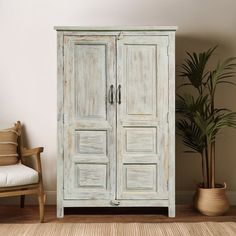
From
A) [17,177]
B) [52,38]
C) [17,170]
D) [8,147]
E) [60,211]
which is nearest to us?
[17,177]

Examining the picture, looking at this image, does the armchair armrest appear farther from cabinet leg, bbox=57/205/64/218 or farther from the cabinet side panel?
cabinet leg, bbox=57/205/64/218

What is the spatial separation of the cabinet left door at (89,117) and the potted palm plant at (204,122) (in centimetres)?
73

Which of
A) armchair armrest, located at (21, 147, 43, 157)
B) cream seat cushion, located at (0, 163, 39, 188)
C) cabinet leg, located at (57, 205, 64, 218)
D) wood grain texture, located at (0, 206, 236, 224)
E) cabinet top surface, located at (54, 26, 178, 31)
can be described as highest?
cabinet top surface, located at (54, 26, 178, 31)

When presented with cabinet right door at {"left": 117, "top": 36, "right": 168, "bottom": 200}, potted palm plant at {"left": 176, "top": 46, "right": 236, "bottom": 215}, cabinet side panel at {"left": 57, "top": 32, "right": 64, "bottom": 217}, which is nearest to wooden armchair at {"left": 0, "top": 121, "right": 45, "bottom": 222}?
cabinet side panel at {"left": 57, "top": 32, "right": 64, "bottom": 217}

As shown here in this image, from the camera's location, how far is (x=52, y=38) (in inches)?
174

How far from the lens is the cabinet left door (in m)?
3.89

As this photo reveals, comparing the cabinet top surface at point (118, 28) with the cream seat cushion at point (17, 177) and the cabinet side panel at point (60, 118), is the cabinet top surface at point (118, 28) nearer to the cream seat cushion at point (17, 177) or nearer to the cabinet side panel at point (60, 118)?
the cabinet side panel at point (60, 118)

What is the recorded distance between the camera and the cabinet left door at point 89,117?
12.8 ft

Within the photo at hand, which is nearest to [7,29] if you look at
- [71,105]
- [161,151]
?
[71,105]

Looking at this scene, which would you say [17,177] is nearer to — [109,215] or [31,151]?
[31,151]

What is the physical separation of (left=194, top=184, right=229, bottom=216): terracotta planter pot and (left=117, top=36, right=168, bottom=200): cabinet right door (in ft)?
1.24

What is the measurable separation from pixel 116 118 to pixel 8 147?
3.46 feet

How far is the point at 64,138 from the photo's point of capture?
392cm

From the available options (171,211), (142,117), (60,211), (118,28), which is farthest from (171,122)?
(60,211)
